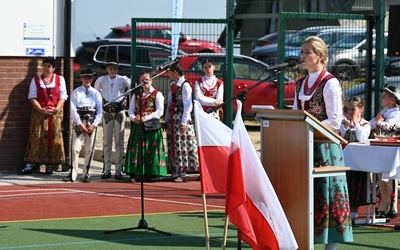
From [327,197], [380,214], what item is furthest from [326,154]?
[380,214]

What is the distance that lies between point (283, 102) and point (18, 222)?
5.74 m

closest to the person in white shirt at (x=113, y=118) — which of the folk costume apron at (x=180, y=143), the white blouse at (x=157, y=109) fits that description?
the white blouse at (x=157, y=109)

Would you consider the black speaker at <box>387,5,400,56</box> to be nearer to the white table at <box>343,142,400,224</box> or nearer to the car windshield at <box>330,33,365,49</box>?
the car windshield at <box>330,33,365,49</box>

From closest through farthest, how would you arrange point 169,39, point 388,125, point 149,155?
point 388,125 < point 149,155 < point 169,39

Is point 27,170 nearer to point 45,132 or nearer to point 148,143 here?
point 45,132

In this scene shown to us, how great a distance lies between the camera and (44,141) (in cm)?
1703

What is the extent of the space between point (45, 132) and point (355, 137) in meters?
6.33

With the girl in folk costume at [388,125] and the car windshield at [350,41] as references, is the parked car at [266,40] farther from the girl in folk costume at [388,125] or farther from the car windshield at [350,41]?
the girl in folk costume at [388,125]

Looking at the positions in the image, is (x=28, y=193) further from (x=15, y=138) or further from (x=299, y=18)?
(x=299, y=18)

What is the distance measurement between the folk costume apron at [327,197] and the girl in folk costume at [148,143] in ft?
26.0

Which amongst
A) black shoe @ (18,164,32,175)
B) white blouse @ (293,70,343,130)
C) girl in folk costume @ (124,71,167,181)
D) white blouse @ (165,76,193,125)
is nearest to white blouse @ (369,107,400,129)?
white blouse @ (165,76,193,125)

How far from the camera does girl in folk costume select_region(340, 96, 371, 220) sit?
40.9 feet

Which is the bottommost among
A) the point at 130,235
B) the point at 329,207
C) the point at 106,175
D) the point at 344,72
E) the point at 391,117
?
the point at 130,235

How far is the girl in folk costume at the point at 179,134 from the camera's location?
16.6 metres
